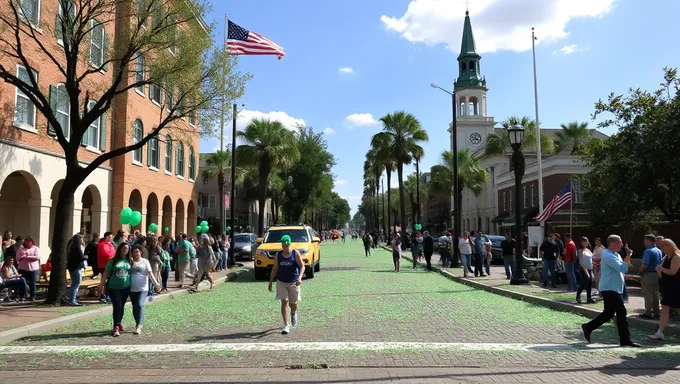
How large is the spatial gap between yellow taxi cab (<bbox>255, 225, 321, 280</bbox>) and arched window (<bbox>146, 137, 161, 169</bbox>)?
32.6ft

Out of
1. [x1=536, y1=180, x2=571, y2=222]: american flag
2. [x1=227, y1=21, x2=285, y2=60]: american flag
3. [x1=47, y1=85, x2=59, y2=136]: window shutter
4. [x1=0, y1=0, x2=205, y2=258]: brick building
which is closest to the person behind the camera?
[x1=0, y1=0, x2=205, y2=258]: brick building

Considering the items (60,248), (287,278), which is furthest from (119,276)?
(60,248)

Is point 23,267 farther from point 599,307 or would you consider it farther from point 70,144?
point 599,307

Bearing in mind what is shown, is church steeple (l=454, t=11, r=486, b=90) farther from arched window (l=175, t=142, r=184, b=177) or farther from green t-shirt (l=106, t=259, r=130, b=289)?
green t-shirt (l=106, t=259, r=130, b=289)

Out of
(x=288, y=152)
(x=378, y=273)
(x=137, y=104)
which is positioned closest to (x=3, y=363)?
(x=378, y=273)

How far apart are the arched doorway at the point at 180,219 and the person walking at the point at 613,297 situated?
28.5m

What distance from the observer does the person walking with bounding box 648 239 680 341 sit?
8.48 metres

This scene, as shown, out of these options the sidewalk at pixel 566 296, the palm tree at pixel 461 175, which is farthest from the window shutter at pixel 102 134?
the palm tree at pixel 461 175

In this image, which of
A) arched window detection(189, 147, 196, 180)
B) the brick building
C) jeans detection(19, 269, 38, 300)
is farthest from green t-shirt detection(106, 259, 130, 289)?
arched window detection(189, 147, 196, 180)

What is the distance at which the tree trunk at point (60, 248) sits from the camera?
40.3 ft

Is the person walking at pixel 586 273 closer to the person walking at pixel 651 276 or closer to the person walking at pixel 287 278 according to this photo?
the person walking at pixel 651 276

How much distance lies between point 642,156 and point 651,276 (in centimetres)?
1176

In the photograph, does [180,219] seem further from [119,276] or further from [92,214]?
[119,276]

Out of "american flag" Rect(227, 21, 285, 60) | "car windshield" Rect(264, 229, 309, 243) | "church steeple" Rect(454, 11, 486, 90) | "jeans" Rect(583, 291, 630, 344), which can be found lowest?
"jeans" Rect(583, 291, 630, 344)
